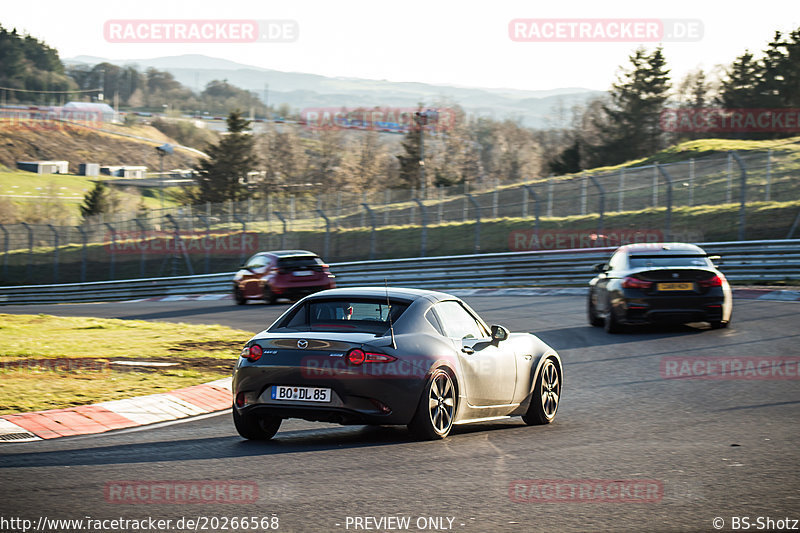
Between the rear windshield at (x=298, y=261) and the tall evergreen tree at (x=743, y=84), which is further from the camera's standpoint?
the tall evergreen tree at (x=743, y=84)

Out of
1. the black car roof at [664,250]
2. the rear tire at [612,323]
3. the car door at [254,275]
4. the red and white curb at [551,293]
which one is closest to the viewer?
the rear tire at [612,323]

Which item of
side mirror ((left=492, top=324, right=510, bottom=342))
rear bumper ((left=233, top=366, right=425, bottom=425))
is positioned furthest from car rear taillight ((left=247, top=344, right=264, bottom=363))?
side mirror ((left=492, top=324, right=510, bottom=342))

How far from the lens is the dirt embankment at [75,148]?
515 ft

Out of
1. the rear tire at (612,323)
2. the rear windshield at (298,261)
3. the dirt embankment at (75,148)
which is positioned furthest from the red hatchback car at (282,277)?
the dirt embankment at (75,148)

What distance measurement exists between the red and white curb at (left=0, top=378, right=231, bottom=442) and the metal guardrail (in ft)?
56.6

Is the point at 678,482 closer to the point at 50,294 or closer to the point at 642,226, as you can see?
the point at 642,226

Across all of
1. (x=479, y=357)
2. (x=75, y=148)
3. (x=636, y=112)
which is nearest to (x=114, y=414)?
(x=479, y=357)

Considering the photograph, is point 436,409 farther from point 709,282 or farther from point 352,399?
point 709,282

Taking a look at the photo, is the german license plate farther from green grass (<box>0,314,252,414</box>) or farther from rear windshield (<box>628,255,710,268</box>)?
rear windshield (<box>628,255,710,268</box>)

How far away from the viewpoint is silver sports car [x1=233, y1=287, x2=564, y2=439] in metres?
7.54

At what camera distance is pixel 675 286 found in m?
15.9

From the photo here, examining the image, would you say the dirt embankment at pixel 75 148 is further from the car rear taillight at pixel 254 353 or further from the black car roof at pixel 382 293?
the car rear taillight at pixel 254 353

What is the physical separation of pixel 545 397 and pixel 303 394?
2.62m

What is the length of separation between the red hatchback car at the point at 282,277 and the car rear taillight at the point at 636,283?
1170 centimetres
